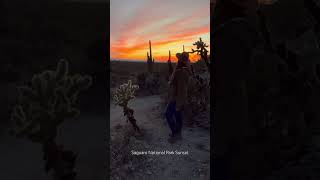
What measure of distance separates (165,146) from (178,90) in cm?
59

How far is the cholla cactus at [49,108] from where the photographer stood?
4.27 meters

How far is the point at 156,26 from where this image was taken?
448 centimetres

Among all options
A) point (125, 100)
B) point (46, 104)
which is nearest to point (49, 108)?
point (46, 104)

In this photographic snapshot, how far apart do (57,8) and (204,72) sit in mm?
1597

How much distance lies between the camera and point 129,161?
14.6 ft

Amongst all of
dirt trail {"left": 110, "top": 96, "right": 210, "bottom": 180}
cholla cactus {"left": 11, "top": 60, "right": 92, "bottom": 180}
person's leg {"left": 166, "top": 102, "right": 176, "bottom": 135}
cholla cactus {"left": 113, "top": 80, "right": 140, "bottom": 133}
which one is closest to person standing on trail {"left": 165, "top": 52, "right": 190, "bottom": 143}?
person's leg {"left": 166, "top": 102, "right": 176, "bottom": 135}

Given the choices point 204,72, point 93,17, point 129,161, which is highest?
point 93,17

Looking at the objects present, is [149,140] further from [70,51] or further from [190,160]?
[70,51]

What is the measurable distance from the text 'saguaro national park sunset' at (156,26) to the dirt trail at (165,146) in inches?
20.4

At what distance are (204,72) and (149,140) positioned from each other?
890 mm

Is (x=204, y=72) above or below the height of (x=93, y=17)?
below

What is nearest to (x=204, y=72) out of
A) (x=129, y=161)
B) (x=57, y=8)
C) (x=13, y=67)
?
(x=129, y=161)

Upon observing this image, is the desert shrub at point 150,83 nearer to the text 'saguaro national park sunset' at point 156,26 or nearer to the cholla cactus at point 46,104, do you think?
the text 'saguaro national park sunset' at point 156,26

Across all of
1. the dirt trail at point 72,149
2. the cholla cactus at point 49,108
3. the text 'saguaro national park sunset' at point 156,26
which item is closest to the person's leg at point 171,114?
the text 'saguaro national park sunset' at point 156,26
